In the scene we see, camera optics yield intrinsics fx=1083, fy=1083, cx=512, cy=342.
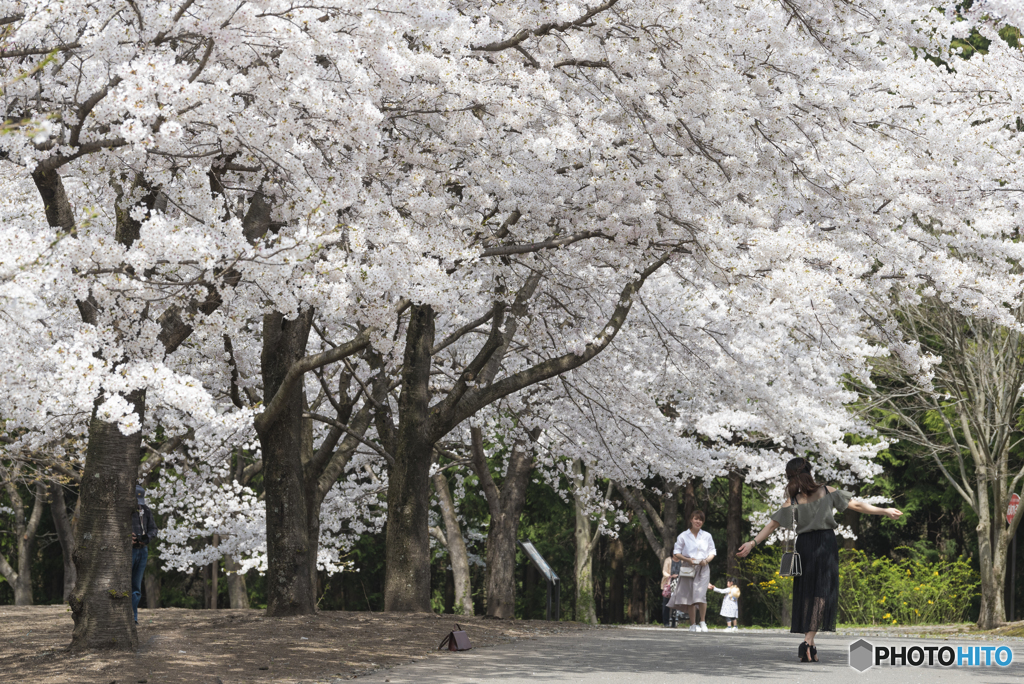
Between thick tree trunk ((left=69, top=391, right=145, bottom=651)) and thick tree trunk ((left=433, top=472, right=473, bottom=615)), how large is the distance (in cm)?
1388

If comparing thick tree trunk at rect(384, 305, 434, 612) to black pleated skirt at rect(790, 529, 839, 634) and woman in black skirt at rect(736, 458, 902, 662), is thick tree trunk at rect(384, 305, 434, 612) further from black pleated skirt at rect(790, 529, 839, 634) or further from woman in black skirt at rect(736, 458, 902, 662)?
black pleated skirt at rect(790, 529, 839, 634)

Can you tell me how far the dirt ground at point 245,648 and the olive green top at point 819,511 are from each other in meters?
3.07

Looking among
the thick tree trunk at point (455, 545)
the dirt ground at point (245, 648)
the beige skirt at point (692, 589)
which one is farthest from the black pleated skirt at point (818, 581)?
the thick tree trunk at point (455, 545)

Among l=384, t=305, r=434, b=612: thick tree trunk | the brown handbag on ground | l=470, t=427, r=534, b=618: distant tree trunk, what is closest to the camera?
the brown handbag on ground

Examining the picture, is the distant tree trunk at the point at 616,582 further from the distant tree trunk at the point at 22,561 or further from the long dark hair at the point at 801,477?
the long dark hair at the point at 801,477

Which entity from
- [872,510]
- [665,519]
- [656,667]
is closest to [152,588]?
[665,519]

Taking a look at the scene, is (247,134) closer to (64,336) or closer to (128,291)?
(128,291)

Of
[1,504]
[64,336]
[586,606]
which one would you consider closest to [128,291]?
[64,336]

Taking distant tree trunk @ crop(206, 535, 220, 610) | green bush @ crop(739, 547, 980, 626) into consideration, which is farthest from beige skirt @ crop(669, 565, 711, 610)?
distant tree trunk @ crop(206, 535, 220, 610)

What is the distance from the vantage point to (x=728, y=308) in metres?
17.3

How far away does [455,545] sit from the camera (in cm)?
2350

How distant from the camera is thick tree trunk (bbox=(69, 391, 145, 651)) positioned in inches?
340

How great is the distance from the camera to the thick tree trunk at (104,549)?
863 cm

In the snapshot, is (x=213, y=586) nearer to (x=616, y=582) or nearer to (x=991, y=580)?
(x=616, y=582)
